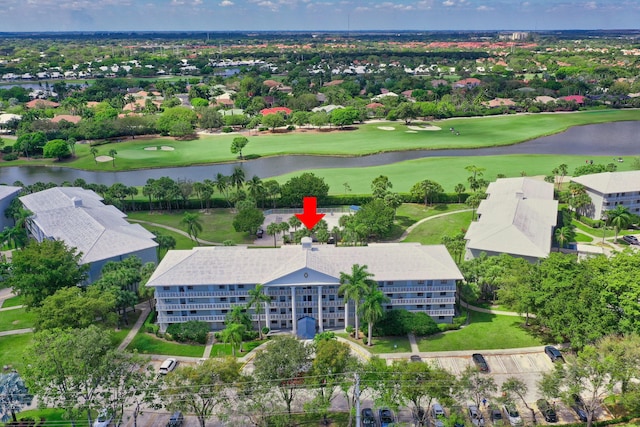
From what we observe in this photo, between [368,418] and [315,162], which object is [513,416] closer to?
[368,418]

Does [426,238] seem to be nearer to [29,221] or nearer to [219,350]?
[219,350]

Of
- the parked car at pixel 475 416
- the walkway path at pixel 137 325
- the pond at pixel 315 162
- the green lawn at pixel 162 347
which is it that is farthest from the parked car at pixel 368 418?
the pond at pixel 315 162

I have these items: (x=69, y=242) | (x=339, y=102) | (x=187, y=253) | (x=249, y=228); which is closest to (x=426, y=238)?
(x=249, y=228)

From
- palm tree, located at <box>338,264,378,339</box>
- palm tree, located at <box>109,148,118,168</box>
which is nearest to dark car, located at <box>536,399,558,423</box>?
palm tree, located at <box>338,264,378,339</box>

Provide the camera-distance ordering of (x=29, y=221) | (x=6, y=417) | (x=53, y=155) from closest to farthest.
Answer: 1. (x=6, y=417)
2. (x=29, y=221)
3. (x=53, y=155)

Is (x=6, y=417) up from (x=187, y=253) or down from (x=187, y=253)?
down

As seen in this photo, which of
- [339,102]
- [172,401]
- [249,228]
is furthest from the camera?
[339,102]

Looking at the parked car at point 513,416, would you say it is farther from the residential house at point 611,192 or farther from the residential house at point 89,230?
the residential house at point 611,192

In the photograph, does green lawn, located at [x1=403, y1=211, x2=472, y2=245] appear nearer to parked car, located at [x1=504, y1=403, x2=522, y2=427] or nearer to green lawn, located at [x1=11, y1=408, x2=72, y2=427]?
parked car, located at [x1=504, y1=403, x2=522, y2=427]
